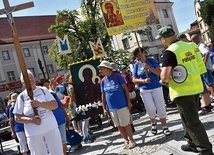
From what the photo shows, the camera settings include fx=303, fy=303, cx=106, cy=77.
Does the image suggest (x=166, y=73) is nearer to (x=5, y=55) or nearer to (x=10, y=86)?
(x=10, y=86)

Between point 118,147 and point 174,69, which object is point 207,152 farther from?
point 118,147

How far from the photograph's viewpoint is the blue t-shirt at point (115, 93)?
5.95 m

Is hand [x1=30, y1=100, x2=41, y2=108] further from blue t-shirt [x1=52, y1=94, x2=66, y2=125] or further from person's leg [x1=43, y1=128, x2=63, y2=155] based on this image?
blue t-shirt [x1=52, y1=94, x2=66, y2=125]

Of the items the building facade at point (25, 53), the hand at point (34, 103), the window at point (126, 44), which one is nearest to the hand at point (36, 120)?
the hand at point (34, 103)

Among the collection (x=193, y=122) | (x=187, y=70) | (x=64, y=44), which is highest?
(x=64, y=44)

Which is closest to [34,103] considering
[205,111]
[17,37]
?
[17,37]

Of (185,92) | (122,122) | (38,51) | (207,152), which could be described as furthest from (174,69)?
(38,51)

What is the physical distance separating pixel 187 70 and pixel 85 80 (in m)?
5.33

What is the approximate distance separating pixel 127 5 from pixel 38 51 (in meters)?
39.9

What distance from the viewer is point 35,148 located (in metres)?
4.01

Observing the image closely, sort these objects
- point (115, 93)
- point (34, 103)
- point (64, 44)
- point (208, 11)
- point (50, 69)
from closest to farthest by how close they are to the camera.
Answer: point (34, 103)
point (115, 93)
point (64, 44)
point (50, 69)
point (208, 11)

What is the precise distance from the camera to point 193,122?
393cm

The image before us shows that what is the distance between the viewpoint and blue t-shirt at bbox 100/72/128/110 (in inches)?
234

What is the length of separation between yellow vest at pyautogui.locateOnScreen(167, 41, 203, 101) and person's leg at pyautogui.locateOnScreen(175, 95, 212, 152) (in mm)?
87
